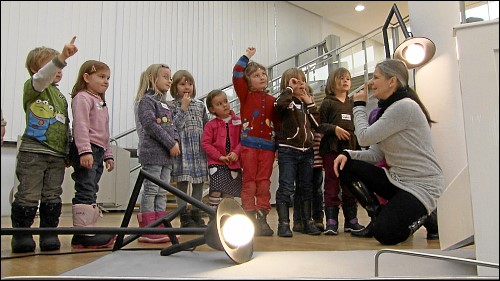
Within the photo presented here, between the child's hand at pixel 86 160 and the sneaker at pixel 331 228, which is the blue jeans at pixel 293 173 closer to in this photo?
the sneaker at pixel 331 228

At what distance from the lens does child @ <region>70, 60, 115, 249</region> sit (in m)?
1.27

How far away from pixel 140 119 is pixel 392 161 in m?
0.87

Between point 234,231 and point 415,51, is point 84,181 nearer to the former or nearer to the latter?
point 234,231

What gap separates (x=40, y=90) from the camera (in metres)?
1.21

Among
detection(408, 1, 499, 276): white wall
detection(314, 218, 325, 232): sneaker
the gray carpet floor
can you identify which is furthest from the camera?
detection(314, 218, 325, 232): sneaker

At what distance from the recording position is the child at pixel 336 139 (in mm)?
1569

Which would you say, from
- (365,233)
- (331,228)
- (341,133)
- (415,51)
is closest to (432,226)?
(365,233)

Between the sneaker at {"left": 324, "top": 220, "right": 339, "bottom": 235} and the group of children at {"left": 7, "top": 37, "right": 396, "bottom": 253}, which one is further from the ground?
the group of children at {"left": 7, "top": 37, "right": 396, "bottom": 253}

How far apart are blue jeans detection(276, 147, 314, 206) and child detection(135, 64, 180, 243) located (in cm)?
39

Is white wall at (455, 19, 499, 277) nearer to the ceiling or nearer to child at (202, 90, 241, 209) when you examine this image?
the ceiling

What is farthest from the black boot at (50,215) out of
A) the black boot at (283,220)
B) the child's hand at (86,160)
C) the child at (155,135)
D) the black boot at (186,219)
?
the black boot at (283,220)

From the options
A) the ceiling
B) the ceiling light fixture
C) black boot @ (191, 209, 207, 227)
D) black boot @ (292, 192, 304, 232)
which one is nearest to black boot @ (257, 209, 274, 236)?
black boot @ (292, 192, 304, 232)

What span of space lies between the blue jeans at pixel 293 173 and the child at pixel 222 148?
0.18 meters

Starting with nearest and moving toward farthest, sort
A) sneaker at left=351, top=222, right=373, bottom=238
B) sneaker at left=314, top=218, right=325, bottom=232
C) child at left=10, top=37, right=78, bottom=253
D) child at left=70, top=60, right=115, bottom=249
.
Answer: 1. child at left=10, top=37, right=78, bottom=253
2. child at left=70, top=60, right=115, bottom=249
3. sneaker at left=351, top=222, right=373, bottom=238
4. sneaker at left=314, top=218, right=325, bottom=232
